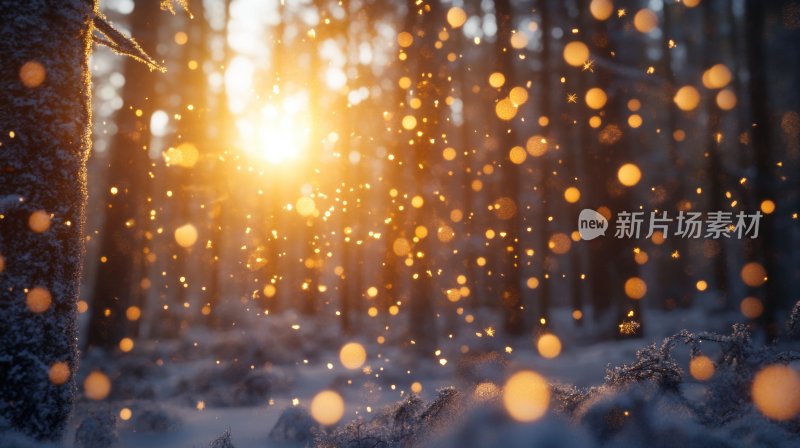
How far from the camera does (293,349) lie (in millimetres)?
12992

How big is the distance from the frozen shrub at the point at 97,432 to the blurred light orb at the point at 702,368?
16.1 ft

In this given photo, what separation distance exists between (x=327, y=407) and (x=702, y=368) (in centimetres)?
495

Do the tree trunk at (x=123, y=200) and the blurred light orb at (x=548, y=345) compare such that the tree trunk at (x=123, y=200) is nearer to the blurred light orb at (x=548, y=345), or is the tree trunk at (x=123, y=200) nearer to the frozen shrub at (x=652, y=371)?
the blurred light orb at (x=548, y=345)

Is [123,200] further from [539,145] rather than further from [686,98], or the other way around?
[686,98]

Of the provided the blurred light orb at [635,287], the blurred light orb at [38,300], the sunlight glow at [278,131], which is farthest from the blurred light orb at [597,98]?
the blurred light orb at [38,300]

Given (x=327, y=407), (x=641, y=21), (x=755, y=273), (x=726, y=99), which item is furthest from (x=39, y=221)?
(x=726, y=99)

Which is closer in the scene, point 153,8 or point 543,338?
point 153,8

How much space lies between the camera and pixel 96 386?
8664 mm

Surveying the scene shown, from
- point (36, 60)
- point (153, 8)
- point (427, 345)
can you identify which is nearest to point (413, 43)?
point (153, 8)

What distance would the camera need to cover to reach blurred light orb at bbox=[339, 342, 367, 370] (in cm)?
1166

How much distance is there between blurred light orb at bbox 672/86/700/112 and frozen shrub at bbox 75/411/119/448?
49.5ft

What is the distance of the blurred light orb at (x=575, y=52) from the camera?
14.3 meters

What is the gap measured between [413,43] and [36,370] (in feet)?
35.9

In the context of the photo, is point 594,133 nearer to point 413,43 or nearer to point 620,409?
point 413,43
